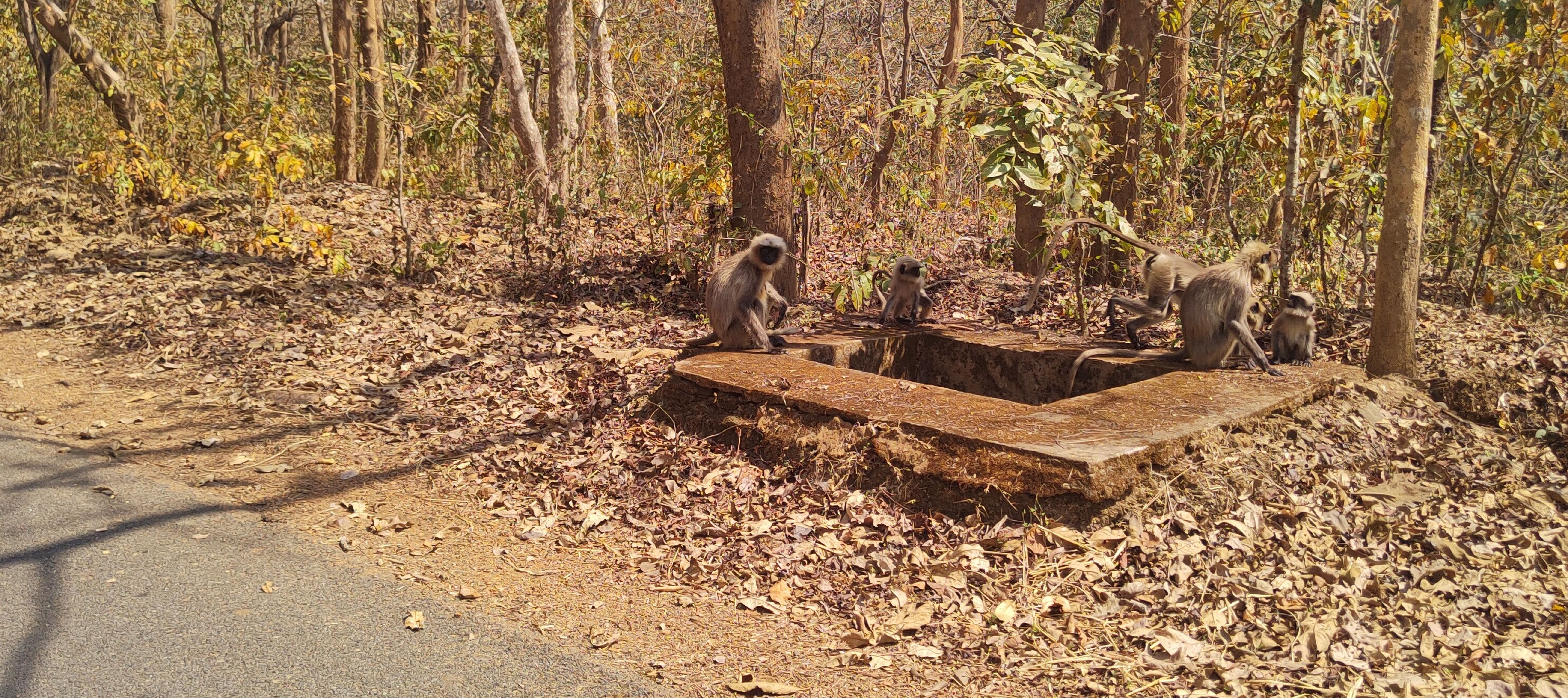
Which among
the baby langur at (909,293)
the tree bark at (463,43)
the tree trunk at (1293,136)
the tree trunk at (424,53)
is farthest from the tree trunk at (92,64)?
the tree trunk at (1293,136)

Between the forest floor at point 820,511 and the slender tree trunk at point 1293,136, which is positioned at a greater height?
the slender tree trunk at point 1293,136

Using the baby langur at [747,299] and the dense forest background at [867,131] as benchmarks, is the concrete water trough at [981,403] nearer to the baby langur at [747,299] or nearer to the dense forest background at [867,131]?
the baby langur at [747,299]

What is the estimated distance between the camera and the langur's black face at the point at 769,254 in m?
7.69

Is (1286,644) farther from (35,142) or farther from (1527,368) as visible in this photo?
(35,142)

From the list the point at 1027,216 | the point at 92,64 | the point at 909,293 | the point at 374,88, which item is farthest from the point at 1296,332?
the point at 92,64

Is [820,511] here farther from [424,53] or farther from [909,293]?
[424,53]

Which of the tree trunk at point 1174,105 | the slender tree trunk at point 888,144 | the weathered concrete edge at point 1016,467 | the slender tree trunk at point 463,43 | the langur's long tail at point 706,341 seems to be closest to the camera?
the weathered concrete edge at point 1016,467

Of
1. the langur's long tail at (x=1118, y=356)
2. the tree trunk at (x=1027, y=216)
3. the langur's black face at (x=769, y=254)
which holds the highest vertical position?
the tree trunk at (x=1027, y=216)

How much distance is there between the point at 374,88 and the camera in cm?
1333

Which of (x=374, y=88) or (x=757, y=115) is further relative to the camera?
(x=374, y=88)

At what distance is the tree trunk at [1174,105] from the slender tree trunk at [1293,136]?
224cm

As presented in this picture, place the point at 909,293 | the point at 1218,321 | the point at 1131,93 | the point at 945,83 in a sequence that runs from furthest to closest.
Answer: the point at 945,83
the point at 1131,93
the point at 909,293
the point at 1218,321

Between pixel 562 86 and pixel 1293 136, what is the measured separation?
27.6 feet

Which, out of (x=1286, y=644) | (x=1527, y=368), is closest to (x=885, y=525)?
(x=1286, y=644)
